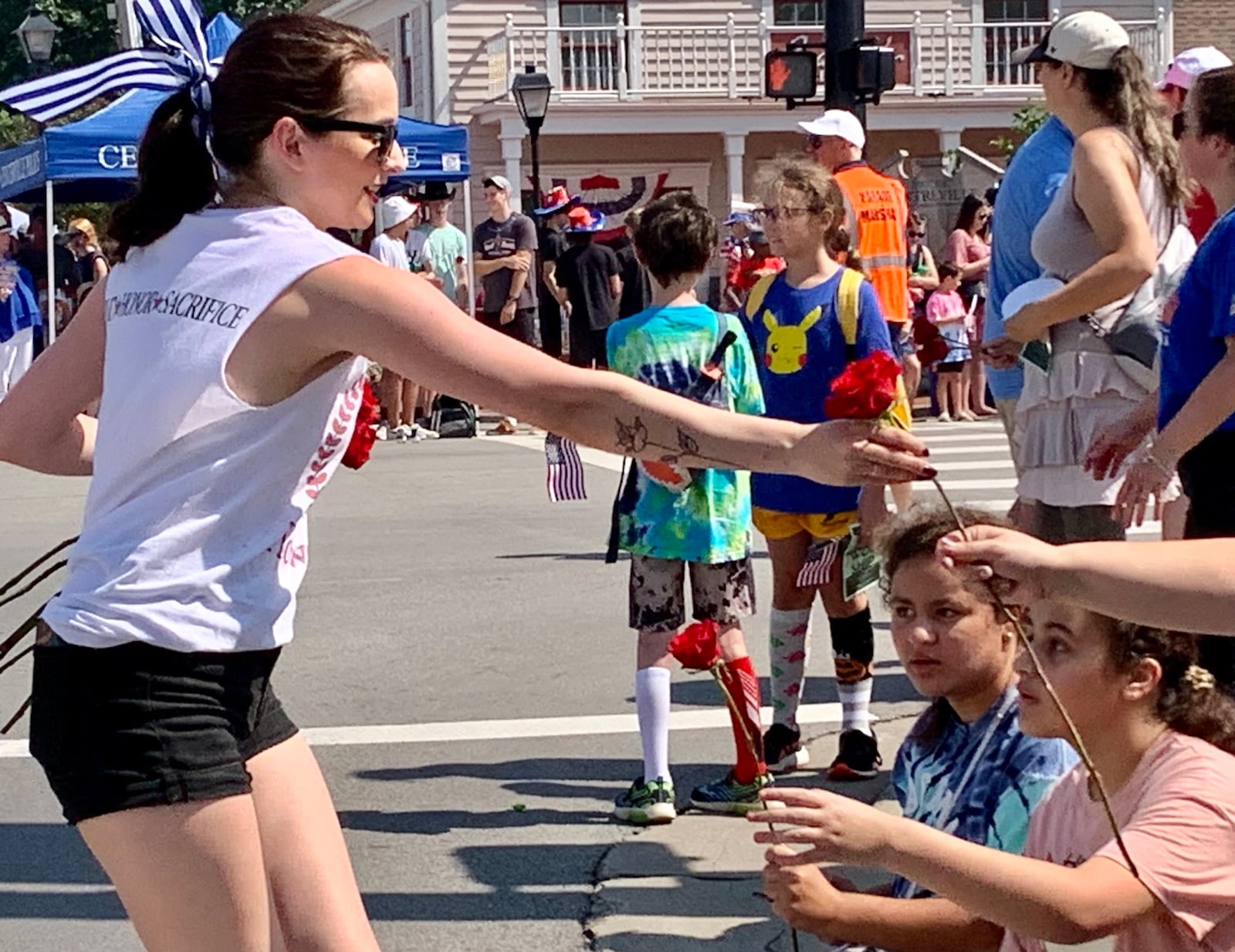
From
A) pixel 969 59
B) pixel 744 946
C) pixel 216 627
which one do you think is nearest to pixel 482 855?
pixel 744 946

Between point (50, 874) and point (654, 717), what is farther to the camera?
point (654, 717)

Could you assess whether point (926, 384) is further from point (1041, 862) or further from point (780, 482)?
point (1041, 862)

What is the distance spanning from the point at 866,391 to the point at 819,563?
11.8ft

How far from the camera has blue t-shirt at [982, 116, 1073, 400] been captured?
5.56m

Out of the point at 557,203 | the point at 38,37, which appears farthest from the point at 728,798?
the point at 38,37

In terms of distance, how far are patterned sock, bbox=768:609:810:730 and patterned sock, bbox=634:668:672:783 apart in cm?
52

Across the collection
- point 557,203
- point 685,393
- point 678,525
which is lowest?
point 557,203

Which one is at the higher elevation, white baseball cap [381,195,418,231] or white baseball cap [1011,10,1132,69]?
white baseball cap [1011,10,1132,69]

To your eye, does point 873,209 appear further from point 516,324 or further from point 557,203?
point 557,203

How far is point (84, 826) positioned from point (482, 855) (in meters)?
2.94

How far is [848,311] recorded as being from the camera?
630 cm

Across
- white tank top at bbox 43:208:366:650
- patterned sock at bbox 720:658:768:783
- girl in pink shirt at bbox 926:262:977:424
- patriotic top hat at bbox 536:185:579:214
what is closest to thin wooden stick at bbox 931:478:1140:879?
white tank top at bbox 43:208:366:650

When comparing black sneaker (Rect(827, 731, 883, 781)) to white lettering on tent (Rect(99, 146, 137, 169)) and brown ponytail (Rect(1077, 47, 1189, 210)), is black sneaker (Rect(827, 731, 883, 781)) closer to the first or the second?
brown ponytail (Rect(1077, 47, 1189, 210))

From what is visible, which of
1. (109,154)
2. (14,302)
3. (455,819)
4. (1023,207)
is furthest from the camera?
(14,302)
